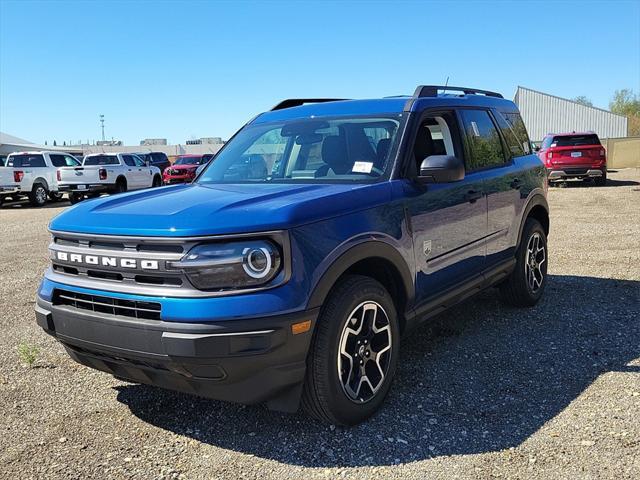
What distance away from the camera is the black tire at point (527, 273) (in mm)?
5547

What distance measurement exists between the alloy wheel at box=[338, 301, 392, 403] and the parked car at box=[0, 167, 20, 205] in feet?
67.7

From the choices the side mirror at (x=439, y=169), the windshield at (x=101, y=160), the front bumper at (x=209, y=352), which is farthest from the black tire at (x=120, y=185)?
the front bumper at (x=209, y=352)

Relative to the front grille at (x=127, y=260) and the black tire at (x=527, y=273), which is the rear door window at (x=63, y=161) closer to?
the black tire at (x=527, y=273)

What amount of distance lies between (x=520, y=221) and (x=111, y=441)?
3.95 m

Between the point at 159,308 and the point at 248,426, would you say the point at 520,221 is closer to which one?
the point at 248,426

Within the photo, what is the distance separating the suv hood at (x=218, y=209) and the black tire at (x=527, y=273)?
2.42 m

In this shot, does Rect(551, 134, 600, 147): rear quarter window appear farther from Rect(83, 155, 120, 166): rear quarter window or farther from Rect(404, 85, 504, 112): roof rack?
Rect(83, 155, 120, 166): rear quarter window

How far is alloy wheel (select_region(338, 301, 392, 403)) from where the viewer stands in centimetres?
333

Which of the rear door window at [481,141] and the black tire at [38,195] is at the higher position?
the rear door window at [481,141]

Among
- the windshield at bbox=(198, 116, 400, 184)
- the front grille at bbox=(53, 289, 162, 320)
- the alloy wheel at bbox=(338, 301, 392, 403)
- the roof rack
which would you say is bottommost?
the alloy wheel at bbox=(338, 301, 392, 403)

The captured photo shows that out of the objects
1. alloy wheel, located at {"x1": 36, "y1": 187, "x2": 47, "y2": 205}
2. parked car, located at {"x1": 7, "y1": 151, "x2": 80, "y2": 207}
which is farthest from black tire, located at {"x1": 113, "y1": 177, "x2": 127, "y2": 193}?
alloy wheel, located at {"x1": 36, "y1": 187, "x2": 47, "y2": 205}

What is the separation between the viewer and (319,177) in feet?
13.0

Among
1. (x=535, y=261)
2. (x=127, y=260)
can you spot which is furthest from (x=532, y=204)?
(x=127, y=260)

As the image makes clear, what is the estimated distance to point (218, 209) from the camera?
3.05m
